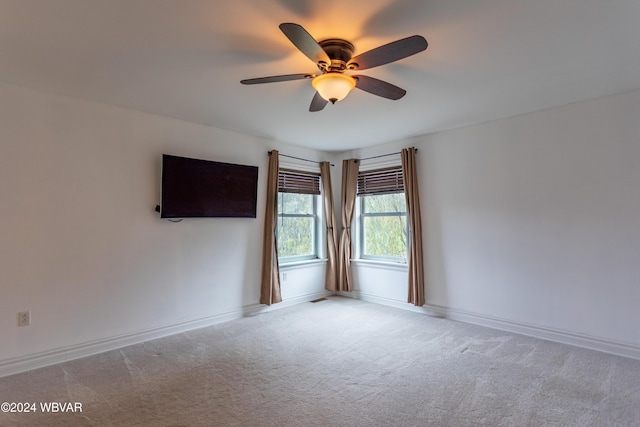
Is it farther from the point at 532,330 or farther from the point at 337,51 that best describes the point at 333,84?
the point at 532,330

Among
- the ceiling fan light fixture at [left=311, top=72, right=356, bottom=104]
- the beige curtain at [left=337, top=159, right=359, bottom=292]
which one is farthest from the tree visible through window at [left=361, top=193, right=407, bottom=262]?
the ceiling fan light fixture at [left=311, top=72, right=356, bottom=104]

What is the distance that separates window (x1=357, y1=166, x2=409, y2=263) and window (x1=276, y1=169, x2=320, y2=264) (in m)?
0.74

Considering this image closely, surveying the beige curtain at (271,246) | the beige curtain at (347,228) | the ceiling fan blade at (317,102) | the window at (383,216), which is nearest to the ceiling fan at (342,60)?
the ceiling fan blade at (317,102)

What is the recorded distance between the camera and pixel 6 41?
6.72 ft

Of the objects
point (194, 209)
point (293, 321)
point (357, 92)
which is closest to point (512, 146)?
point (357, 92)

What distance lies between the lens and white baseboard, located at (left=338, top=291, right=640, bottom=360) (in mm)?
2969

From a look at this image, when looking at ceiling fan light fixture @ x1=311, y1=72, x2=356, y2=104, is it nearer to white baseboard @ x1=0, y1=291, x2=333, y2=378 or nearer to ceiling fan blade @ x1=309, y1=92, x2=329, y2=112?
ceiling fan blade @ x1=309, y1=92, x2=329, y2=112

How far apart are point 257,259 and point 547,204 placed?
11.2 ft

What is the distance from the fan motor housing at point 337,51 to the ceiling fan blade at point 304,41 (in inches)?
3.6

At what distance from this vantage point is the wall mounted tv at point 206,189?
3.46 meters

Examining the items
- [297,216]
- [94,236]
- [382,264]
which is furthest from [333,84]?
[382,264]

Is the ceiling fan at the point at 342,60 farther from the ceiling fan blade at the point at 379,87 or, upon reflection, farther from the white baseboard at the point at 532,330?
the white baseboard at the point at 532,330

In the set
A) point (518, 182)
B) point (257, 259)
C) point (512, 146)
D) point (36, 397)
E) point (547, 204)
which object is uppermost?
point (512, 146)

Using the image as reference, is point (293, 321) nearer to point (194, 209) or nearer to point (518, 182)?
point (194, 209)
